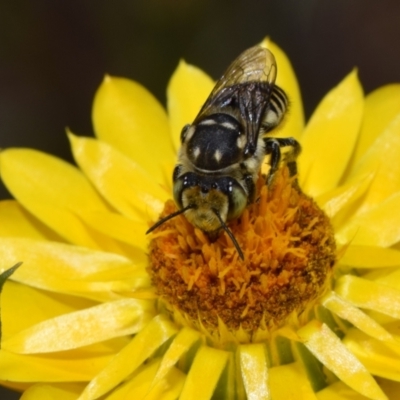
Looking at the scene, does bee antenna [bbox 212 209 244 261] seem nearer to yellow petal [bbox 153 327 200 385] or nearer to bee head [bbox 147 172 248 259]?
bee head [bbox 147 172 248 259]

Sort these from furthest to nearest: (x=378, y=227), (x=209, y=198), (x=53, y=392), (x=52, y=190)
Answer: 1. (x=52, y=190)
2. (x=378, y=227)
3. (x=53, y=392)
4. (x=209, y=198)

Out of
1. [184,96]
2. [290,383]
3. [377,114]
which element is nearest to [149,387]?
[290,383]

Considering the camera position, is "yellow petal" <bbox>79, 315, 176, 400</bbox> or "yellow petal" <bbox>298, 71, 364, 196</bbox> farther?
"yellow petal" <bbox>298, 71, 364, 196</bbox>

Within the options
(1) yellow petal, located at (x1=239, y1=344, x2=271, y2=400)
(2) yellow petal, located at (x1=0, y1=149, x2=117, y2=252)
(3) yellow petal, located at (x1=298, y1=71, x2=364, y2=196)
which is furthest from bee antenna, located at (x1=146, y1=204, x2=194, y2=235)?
(3) yellow petal, located at (x1=298, y1=71, x2=364, y2=196)

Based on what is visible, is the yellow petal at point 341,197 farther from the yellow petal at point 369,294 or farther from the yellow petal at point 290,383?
the yellow petal at point 290,383

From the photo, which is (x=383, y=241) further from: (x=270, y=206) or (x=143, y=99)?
(x=143, y=99)

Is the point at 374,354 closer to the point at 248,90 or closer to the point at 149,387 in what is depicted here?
the point at 149,387

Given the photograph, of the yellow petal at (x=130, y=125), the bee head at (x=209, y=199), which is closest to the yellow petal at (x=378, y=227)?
the bee head at (x=209, y=199)
